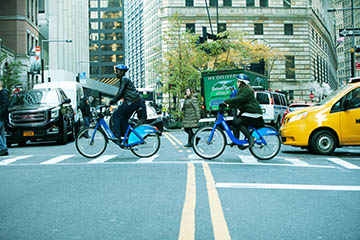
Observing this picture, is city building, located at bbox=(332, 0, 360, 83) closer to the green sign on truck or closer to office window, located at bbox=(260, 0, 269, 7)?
office window, located at bbox=(260, 0, 269, 7)

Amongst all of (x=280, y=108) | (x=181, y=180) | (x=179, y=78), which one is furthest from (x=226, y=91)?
(x=181, y=180)

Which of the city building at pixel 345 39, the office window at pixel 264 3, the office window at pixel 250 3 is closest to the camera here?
the office window at pixel 250 3

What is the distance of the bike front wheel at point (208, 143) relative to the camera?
1110 centimetres

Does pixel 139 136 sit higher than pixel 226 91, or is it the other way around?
pixel 226 91

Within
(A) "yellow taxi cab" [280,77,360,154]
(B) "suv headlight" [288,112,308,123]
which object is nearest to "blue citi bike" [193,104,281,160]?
(A) "yellow taxi cab" [280,77,360,154]

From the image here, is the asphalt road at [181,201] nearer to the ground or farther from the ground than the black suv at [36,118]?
nearer to the ground

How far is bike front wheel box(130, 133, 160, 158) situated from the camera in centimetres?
1173

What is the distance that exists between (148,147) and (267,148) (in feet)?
8.76

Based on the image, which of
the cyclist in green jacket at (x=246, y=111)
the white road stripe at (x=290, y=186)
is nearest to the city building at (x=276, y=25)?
the cyclist in green jacket at (x=246, y=111)

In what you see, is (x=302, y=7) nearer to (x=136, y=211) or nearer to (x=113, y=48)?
(x=136, y=211)

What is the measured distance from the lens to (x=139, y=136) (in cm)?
1159

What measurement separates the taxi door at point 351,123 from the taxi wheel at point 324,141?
25cm

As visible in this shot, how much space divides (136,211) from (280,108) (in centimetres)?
2500

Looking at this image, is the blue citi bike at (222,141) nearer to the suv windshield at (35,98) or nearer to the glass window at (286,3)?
the suv windshield at (35,98)
